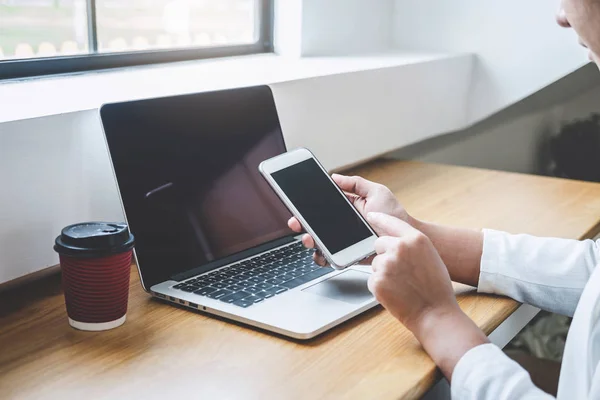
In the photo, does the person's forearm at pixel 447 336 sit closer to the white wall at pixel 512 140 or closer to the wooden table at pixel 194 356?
the wooden table at pixel 194 356

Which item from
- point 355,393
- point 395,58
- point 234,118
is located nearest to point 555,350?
point 395,58

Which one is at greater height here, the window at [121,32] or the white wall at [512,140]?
the window at [121,32]

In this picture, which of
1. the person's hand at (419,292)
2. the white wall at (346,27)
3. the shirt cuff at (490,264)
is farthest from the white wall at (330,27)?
the person's hand at (419,292)

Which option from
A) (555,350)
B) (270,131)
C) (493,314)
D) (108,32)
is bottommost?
(555,350)

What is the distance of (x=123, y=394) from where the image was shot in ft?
2.25

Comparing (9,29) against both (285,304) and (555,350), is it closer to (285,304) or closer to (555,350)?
(285,304)

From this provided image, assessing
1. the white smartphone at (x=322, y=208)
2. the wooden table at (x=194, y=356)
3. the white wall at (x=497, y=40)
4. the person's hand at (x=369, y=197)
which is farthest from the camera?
the white wall at (x=497, y=40)

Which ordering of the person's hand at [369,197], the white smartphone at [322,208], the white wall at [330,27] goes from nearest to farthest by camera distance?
the white smartphone at [322,208]
the person's hand at [369,197]
the white wall at [330,27]

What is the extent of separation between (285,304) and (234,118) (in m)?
0.31

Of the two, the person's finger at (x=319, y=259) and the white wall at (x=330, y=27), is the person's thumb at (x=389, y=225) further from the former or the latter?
the white wall at (x=330, y=27)

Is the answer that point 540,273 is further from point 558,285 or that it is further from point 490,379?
point 490,379

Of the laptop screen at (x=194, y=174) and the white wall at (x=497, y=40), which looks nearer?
the laptop screen at (x=194, y=174)

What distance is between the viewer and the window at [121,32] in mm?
1206

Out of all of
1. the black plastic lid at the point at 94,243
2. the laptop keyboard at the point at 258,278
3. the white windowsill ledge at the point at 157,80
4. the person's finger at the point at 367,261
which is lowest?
the laptop keyboard at the point at 258,278
